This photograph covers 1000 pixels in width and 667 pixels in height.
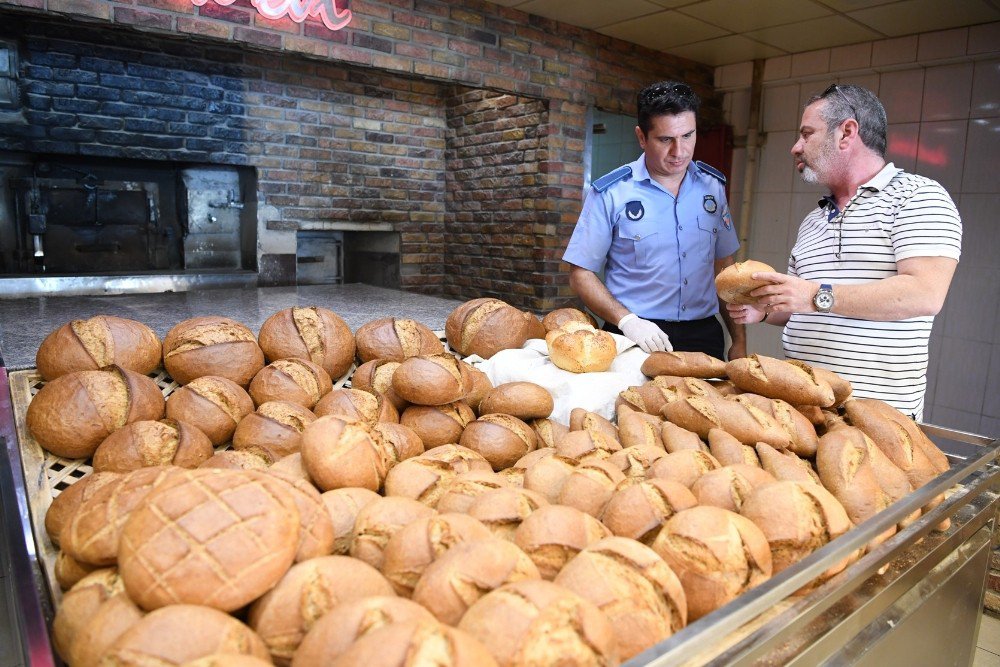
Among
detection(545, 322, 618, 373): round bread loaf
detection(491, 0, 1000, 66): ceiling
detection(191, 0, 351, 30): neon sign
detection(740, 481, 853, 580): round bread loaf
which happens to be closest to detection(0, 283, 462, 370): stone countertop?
detection(545, 322, 618, 373): round bread loaf

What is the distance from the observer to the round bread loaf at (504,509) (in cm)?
87

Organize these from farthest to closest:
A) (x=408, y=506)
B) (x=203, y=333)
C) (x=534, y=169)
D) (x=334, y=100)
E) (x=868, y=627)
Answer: (x=334, y=100), (x=534, y=169), (x=203, y=333), (x=868, y=627), (x=408, y=506)

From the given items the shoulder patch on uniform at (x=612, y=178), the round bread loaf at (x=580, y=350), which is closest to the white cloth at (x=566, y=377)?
the round bread loaf at (x=580, y=350)

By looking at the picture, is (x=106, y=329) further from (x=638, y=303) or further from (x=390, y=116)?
(x=390, y=116)

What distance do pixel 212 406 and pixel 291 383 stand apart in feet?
0.56

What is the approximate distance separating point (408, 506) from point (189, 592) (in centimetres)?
30

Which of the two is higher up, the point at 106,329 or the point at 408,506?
the point at 106,329

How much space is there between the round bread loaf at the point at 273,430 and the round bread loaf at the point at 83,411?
0.20 meters

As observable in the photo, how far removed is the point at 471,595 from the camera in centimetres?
70

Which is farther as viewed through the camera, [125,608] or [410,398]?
[410,398]

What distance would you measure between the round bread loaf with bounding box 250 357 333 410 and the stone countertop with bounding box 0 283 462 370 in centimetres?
57

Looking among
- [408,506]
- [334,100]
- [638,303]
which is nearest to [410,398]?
[408,506]

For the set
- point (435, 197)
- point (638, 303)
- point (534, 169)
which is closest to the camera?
point (638, 303)

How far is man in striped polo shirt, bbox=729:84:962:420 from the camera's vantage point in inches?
70.8
